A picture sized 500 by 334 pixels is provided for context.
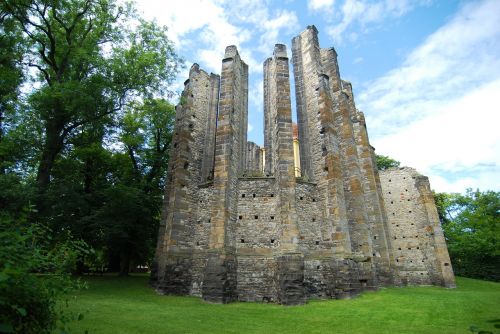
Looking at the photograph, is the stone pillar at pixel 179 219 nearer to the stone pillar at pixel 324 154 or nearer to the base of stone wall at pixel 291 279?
the base of stone wall at pixel 291 279

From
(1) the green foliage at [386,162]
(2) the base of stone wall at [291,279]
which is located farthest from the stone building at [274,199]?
(1) the green foliage at [386,162]

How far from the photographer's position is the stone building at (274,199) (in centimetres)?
1129

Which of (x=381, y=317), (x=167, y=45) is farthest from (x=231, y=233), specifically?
(x=167, y=45)

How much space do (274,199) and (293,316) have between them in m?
5.13

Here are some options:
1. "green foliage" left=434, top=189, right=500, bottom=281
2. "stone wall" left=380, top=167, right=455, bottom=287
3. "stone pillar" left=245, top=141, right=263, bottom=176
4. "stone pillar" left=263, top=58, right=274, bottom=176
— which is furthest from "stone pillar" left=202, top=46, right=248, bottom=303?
"green foliage" left=434, top=189, right=500, bottom=281

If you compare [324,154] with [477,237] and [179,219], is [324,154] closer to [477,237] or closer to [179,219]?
[179,219]

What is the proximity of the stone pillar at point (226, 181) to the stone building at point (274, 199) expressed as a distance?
4cm

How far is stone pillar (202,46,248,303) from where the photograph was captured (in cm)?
1075

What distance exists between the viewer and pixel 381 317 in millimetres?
8039

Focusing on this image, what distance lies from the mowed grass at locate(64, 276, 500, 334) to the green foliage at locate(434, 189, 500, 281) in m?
15.3

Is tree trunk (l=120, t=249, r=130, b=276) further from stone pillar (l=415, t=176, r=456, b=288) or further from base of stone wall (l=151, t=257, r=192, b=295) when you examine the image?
stone pillar (l=415, t=176, r=456, b=288)

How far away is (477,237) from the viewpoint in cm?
2259

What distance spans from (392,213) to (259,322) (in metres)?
16.6

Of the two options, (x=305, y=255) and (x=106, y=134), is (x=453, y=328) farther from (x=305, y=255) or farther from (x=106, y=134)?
(x=106, y=134)
